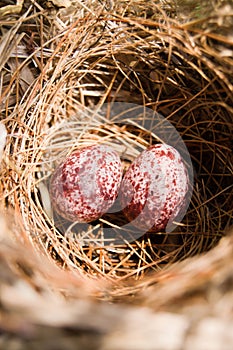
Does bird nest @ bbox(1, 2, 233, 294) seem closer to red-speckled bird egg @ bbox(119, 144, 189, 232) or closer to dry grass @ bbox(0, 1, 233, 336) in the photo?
dry grass @ bbox(0, 1, 233, 336)

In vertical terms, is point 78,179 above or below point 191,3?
below

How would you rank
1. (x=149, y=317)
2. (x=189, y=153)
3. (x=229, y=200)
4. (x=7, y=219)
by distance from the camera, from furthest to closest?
(x=189, y=153) → (x=229, y=200) → (x=7, y=219) → (x=149, y=317)

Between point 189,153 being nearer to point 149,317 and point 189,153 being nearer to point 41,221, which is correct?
point 41,221

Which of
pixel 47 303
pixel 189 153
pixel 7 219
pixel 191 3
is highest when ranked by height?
pixel 191 3

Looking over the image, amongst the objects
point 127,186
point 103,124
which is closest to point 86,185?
point 127,186

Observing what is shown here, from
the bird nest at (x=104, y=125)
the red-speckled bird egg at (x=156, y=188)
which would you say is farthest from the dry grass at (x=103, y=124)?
the red-speckled bird egg at (x=156, y=188)

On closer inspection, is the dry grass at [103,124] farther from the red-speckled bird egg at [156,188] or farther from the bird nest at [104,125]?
the red-speckled bird egg at [156,188]

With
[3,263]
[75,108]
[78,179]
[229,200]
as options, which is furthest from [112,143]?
[3,263]

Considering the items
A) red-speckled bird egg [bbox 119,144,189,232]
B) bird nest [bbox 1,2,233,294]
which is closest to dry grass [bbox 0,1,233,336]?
bird nest [bbox 1,2,233,294]
